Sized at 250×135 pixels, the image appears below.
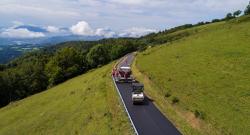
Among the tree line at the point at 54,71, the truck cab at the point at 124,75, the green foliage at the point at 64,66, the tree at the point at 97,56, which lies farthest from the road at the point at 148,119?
the tree at the point at 97,56

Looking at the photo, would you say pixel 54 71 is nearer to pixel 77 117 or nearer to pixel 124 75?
pixel 124 75

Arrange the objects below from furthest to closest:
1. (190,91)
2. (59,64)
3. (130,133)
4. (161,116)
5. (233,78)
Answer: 1. (59,64)
2. (233,78)
3. (190,91)
4. (161,116)
5. (130,133)

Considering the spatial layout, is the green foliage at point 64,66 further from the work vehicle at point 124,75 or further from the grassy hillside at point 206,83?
the work vehicle at point 124,75

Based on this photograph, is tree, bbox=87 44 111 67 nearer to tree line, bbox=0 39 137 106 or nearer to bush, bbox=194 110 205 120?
tree line, bbox=0 39 137 106

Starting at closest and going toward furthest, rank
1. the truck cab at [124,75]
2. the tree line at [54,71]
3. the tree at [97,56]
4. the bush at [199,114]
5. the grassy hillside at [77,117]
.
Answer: the bush at [199,114], the grassy hillside at [77,117], the truck cab at [124,75], the tree line at [54,71], the tree at [97,56]

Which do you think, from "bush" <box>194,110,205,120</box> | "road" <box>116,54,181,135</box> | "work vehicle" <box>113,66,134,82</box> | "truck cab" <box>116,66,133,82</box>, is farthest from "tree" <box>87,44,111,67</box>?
"bush" <box>194,110,205,120</box>

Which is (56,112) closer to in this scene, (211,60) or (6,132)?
(6,132)

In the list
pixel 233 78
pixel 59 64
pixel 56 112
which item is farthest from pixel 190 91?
pixel 59 64
